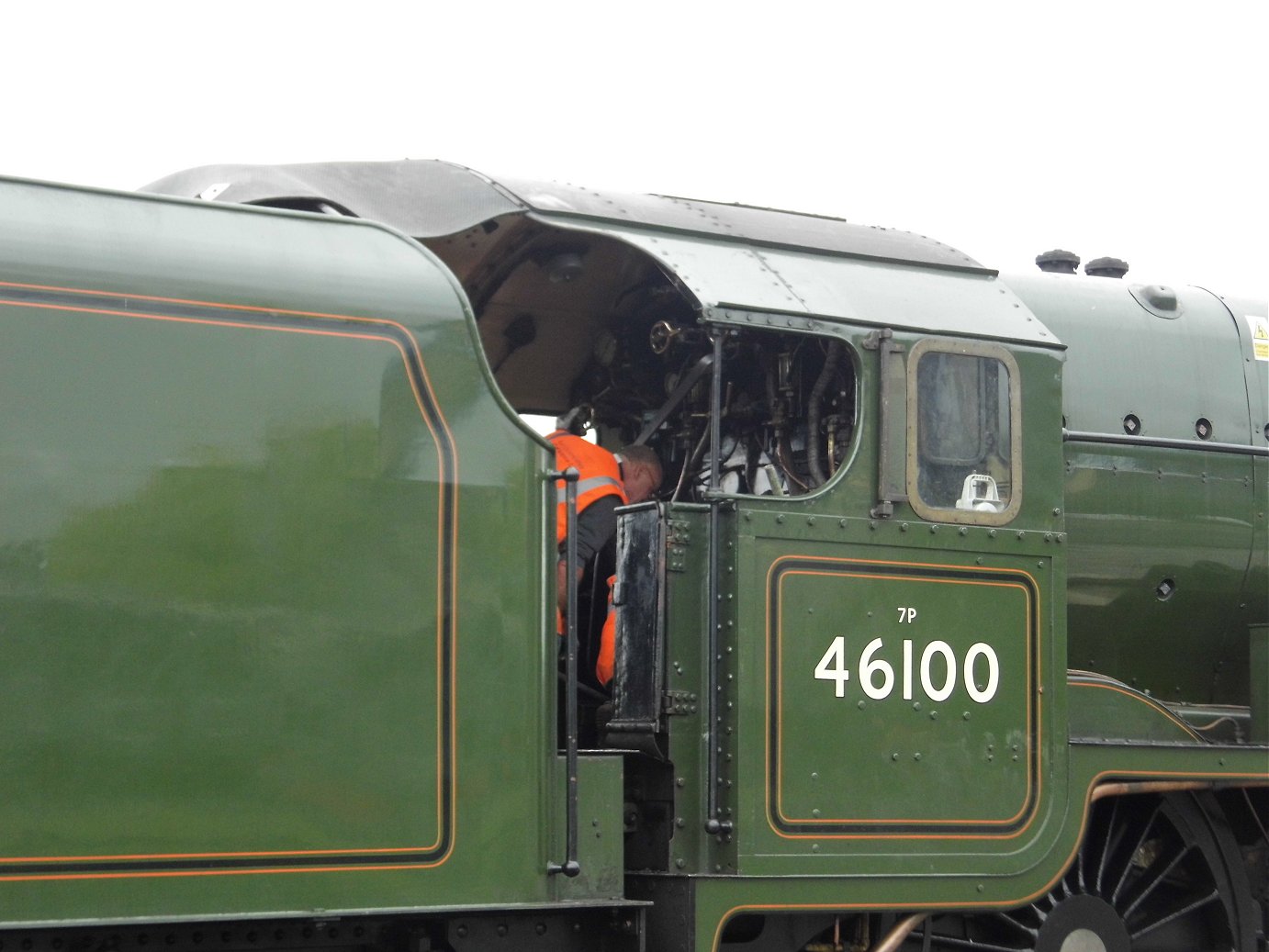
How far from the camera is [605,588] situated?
215 inches

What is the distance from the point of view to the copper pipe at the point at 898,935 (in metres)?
5.12

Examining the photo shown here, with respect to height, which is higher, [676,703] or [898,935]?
[676,703]

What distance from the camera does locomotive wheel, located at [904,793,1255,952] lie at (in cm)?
566

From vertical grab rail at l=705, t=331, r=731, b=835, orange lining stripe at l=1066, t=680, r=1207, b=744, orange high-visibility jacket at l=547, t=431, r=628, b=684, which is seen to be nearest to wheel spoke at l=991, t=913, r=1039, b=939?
orange lining stripe at l=1066, t=680, r=1207, b=744

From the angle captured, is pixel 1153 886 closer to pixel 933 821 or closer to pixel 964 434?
pixel 933 821

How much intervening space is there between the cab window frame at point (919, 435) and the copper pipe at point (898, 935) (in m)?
1.27

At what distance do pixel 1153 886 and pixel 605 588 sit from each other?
2.33 m

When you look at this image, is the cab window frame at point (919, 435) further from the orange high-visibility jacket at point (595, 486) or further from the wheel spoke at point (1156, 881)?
the wheel spoke at point (1156, 881)

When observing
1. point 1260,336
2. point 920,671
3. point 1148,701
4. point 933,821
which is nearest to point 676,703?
point 920,671

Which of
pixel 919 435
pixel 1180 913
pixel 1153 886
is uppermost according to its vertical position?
pixel 919 435

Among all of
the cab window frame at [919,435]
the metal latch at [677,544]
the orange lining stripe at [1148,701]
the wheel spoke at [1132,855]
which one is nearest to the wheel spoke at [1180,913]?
the wheel spoke at [1132,855]

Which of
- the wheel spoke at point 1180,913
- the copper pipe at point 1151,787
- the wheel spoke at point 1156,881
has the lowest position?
the wheel spoke at point 1180,913

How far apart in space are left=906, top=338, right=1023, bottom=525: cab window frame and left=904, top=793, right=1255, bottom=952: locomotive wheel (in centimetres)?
133

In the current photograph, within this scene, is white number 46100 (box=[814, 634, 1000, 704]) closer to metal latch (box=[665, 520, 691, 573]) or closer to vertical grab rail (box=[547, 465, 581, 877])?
metal latch (box=[665, 520, 691, 573])
